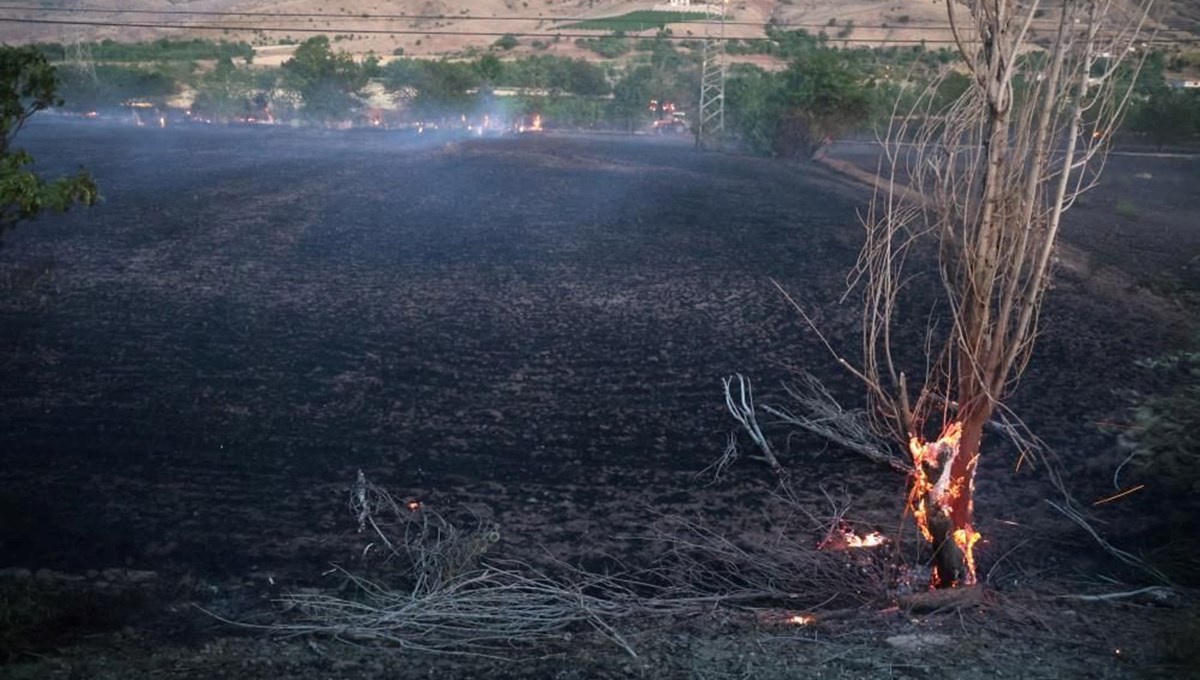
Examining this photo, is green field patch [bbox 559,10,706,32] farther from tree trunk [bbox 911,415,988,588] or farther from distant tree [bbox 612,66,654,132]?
tree trunk [bbox 911,415,988,588]

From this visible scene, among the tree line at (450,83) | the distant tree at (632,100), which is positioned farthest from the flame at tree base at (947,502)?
the distant tree at (632,100)

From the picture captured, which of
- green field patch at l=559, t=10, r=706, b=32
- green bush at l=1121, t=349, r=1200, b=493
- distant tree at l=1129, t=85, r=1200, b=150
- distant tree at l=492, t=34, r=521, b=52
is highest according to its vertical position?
green field patch at l=559, t=10, r=706, b=32

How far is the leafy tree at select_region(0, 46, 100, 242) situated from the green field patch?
8201 cm

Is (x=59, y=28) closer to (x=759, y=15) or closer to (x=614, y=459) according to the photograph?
(x=759, y=15)

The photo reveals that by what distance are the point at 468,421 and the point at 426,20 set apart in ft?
284

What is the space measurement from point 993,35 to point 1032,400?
6.63 metres

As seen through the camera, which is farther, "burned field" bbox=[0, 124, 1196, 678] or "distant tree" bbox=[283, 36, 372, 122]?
"distant tree" bbox=[283, 36, 372, 122]

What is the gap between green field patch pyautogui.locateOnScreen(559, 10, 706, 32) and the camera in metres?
87.9

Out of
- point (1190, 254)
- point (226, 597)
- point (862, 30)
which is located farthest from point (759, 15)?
point (226, 597)

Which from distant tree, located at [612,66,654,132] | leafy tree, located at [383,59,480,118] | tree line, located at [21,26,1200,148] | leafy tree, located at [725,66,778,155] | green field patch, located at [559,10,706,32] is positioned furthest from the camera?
green field patch, located at [559,10,706,32]

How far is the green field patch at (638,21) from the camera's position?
87.9 metres

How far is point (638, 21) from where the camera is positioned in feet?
297

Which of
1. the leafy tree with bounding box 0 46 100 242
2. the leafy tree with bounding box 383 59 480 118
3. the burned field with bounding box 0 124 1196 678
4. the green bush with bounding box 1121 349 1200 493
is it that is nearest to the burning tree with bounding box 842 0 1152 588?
the burned field with bounding box 0 124 1196 678

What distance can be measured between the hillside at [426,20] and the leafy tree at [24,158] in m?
70.5
